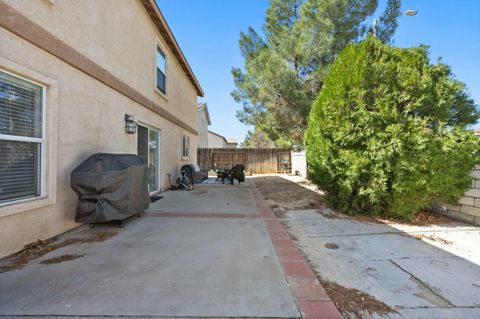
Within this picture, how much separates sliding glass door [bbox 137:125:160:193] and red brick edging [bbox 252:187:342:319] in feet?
16.0

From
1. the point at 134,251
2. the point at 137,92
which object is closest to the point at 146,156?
the point at 137,92

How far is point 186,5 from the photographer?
914 centimetres

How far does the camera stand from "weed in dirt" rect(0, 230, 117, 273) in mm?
2803

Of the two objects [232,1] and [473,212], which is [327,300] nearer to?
[473,212]

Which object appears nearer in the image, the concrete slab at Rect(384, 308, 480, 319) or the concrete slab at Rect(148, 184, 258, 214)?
the concrete slab at Rect(384, 308, 480, 319)

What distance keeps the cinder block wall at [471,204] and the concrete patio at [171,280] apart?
4.05 m

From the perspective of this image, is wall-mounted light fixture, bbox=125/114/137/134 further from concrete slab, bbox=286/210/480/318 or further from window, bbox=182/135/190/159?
window, bbox=182/135/190/159

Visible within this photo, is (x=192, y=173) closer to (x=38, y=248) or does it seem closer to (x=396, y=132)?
(x=38, y=248)

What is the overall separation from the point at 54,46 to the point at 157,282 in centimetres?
371

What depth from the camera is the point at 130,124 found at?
598cm

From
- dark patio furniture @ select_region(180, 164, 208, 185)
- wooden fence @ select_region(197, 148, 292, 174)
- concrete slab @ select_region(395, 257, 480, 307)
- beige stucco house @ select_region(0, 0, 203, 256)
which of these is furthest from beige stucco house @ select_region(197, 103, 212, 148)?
concrete slab @ select_region(395, 257, 480, 307)

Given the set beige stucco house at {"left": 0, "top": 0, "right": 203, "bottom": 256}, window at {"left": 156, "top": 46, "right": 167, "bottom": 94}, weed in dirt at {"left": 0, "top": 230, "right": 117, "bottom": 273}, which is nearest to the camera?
weed in dirt at {"left": 0, "top": 230, "right": 117, "bottom": 273}

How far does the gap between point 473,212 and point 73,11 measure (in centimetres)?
835

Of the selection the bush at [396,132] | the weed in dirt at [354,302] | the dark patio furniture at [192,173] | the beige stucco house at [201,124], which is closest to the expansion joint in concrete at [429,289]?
the weed in dirt at [354,302]
